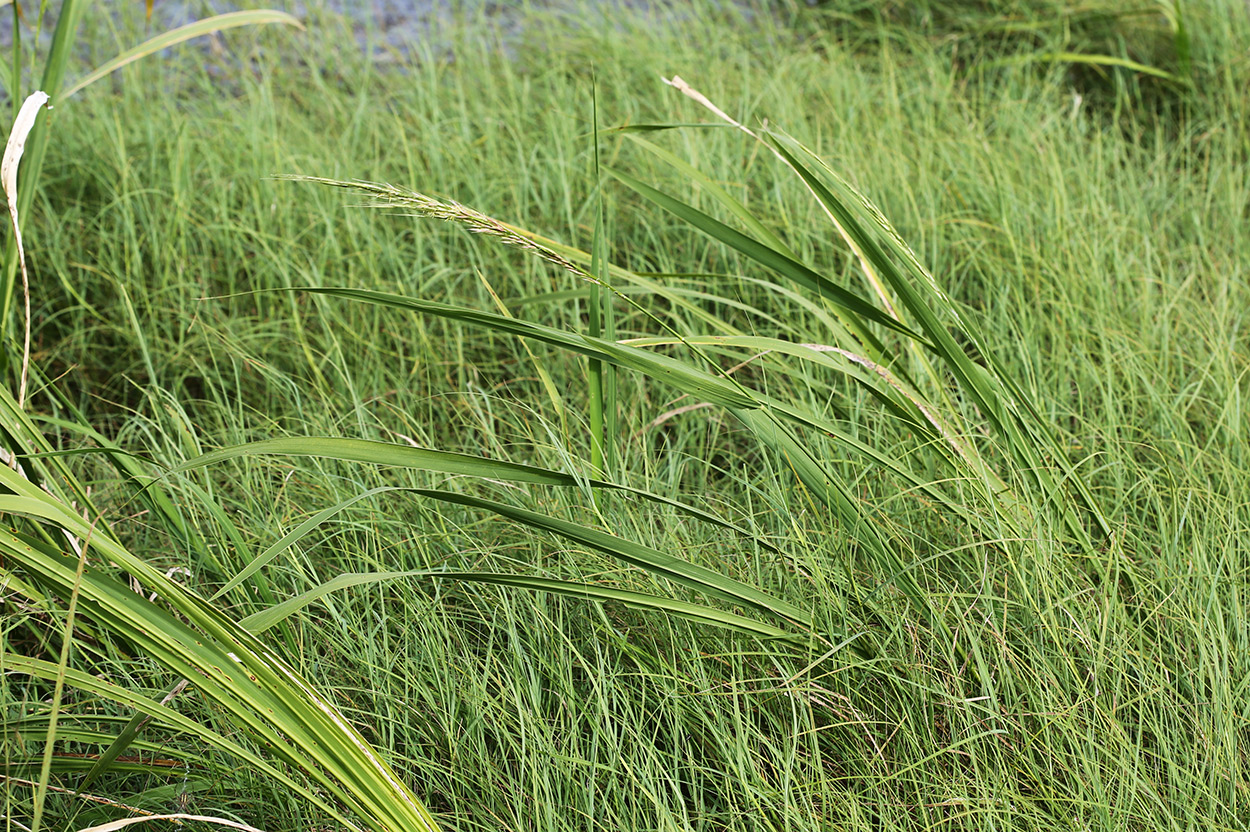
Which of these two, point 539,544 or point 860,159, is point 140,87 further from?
point 539,544

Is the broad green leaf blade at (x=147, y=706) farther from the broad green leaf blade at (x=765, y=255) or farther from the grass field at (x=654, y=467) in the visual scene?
the broad green leaf blade at (x=765, y=255)

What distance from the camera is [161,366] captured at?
1.64 meters

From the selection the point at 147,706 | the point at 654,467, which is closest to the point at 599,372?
the point at 654,467

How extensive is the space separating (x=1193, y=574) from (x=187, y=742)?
1154 millimetres

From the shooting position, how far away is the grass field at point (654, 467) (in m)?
0.91

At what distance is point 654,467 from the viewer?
132cm

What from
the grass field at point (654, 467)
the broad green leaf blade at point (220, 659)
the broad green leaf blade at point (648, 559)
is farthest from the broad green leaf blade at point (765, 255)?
the broad green leaf blade at point (220, 659)

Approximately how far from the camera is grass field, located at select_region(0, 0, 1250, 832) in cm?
91

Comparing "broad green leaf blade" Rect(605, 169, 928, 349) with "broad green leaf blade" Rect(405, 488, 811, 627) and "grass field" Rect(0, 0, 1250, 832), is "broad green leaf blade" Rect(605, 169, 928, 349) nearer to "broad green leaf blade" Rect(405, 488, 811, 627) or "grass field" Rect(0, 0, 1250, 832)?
"grass field" Rect(0, 0, 1250, 832)

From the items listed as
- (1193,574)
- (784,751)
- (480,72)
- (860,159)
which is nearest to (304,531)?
(784,751)

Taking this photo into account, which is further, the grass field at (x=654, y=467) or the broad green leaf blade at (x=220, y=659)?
the grass field at (x=654, y=467)

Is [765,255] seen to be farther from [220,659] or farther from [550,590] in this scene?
[220,659]

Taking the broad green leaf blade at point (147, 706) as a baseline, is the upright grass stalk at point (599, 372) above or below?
above

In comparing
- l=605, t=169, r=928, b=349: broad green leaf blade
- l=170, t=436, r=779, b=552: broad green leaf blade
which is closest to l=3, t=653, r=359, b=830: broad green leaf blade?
l=170, t=436, r=779, b=552: broad green leaf blade
